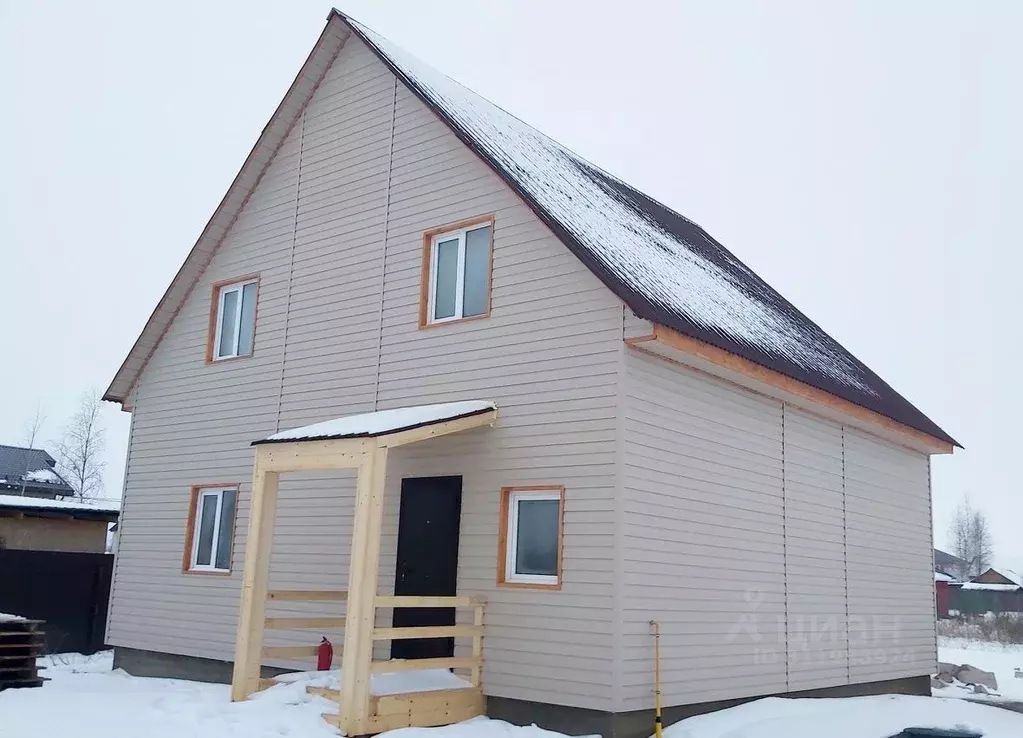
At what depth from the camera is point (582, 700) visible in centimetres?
959

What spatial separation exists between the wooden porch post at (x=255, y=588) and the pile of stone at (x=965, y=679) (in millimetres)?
12547

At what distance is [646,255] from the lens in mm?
12516

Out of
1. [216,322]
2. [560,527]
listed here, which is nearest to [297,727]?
[560,527]

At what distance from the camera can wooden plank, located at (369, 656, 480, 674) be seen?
30.5ft

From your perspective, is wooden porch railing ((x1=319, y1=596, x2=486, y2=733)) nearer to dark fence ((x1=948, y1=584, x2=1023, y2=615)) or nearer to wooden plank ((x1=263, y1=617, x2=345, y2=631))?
wooden plank ((x1=263, y1=617, x2=345, y2=631))

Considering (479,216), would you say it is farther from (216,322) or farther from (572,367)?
(216,322)

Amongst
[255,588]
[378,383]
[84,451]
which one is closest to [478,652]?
[255,588]

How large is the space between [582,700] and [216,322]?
8.51 meters

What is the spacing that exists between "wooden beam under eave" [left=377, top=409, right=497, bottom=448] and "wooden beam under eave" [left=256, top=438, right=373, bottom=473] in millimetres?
228

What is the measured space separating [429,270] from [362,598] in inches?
179

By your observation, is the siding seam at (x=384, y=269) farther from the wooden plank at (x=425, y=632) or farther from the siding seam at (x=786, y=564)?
the siding seam at (x=786, y=564)

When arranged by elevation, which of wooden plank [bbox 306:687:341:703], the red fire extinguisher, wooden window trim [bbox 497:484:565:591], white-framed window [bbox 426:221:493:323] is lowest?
wooden plank [bbox 306:687:341:703]

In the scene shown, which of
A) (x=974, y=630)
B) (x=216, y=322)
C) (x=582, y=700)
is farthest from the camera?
(x=974, y=630)

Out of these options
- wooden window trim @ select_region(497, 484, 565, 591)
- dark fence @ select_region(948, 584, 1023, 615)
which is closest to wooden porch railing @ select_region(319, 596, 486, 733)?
wooden window trim @ select_region(497, 484, 565, 591)
